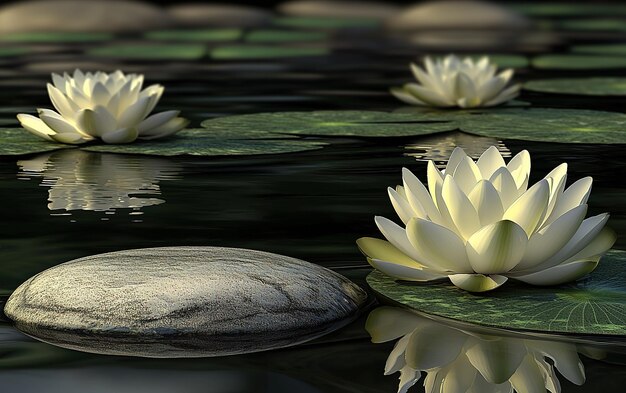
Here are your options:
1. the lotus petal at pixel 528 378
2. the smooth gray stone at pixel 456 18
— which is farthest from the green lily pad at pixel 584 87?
the smooth gray stone at pixel 456 18

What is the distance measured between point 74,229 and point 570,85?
5.97 meters

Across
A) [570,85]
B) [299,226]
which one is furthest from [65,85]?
[570,85]

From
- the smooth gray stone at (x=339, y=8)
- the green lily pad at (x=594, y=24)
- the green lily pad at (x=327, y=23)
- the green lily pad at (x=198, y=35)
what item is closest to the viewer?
the green lily pad at (x=198, y=35)

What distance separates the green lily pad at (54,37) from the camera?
15856 millimetres

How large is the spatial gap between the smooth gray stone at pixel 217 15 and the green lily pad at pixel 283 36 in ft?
9.18

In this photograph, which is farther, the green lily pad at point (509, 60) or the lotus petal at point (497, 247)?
the green lily pad at point (509, 60)

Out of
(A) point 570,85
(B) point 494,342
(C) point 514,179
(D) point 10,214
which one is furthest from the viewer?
(A) point 570,85

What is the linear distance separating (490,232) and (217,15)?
61.2 feet

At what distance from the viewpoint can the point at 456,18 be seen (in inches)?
802

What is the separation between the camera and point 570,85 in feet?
32.0

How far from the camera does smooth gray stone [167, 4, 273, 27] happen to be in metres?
20.9

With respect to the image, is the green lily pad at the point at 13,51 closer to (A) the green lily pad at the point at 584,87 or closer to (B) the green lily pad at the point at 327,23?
(B) the green lily pad at the point at 327,23

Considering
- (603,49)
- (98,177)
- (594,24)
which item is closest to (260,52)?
(603,49)

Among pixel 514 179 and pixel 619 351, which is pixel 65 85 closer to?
pixel 514 179
